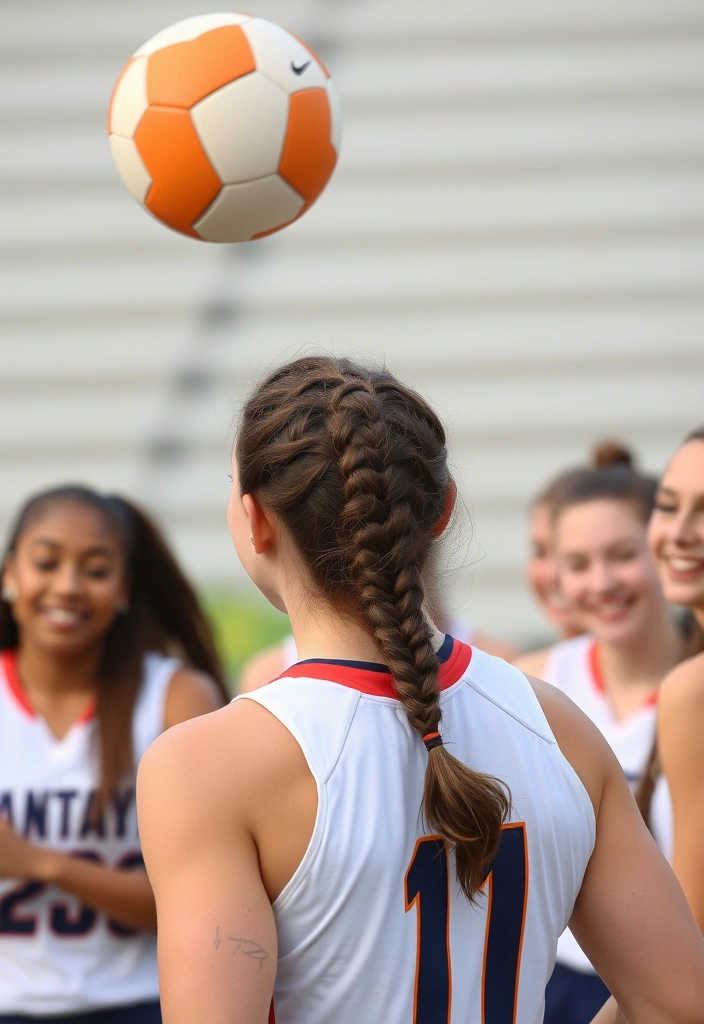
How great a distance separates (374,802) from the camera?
1.15 metres

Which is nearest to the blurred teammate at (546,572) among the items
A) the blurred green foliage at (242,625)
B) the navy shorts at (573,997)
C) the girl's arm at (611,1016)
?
the navy shorts at (573,997)

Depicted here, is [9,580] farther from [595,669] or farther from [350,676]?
[350,676]

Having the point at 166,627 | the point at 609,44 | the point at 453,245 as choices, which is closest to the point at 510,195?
the point at 453,245

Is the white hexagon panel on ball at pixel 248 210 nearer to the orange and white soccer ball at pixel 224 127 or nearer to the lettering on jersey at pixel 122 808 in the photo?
the orange and white soccer ball at pixel 224 127

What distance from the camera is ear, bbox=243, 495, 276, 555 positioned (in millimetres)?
1256

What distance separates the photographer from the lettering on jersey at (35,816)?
244 centimetres

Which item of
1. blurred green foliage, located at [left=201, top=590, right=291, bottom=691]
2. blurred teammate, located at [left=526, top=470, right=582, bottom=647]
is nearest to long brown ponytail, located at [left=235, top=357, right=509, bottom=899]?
blurred teammate, located at [left=526, top=470, right=582, bottom=647]

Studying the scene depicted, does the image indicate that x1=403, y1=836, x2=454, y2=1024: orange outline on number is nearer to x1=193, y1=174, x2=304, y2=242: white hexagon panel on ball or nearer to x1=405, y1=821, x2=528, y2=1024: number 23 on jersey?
x1=405, y1=821, x2=528, y2=1024: number 23 on jersey

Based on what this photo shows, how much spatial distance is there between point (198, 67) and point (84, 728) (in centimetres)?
145

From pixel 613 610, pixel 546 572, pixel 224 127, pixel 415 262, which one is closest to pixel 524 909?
→ pixel 224 127

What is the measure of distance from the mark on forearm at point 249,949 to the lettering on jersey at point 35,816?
150cm

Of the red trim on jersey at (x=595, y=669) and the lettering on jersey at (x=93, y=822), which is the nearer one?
the lettering on jersey at (x=93, y=822)

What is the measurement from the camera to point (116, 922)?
2443 millimetres

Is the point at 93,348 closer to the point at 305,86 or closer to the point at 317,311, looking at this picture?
the point at 317,311
